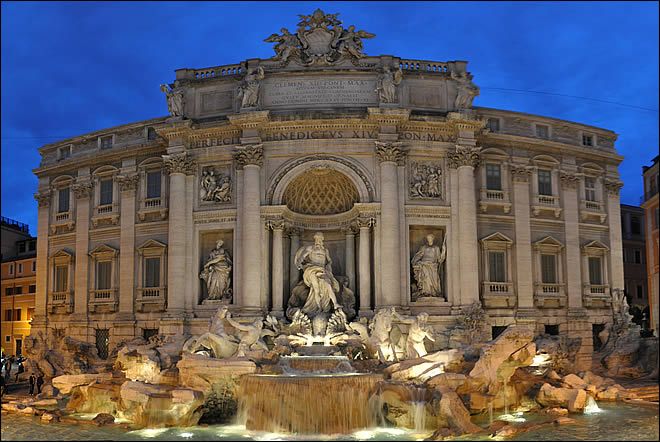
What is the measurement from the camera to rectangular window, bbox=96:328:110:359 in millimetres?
31531

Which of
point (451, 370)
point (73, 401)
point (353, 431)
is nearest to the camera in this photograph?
point (353, 431)

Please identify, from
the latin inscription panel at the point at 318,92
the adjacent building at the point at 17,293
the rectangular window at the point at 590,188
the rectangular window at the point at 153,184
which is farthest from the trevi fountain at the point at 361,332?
the adjacent building at the point at 17,293

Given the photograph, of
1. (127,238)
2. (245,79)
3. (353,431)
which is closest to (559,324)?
(353,431)

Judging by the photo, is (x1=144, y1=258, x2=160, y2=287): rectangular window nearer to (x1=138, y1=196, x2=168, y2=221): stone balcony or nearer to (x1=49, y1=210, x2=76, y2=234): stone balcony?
(x1=138, y1=196, x2=168, y2=221): stone balcony

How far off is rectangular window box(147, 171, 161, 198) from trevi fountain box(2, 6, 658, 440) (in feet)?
4.17

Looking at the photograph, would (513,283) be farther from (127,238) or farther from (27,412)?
(27,412)

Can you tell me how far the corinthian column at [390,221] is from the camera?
2702cm

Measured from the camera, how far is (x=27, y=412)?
23.6 meters

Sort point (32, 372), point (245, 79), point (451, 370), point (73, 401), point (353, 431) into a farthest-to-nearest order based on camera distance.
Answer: point (32, 372)
point (245, 79)
point (73, 401)
point (451, 370)
point (353, 431)

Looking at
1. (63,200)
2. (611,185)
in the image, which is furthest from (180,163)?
(611,185)

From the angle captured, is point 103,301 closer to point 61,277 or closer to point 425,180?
point 61,277

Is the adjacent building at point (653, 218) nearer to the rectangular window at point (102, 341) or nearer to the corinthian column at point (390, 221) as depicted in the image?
the corinthian column at point (390, 221)

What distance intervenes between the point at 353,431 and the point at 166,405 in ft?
19.1

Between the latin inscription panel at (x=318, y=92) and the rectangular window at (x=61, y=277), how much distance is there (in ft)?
44.8
